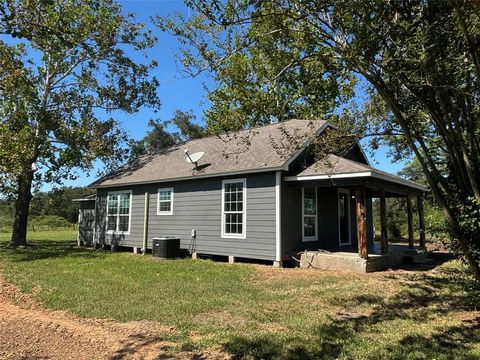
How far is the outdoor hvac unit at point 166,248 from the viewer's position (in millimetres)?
14336

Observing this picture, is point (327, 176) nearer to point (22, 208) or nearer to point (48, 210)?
point (22, 208)

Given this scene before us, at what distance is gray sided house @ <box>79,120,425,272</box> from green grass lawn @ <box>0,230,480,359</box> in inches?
63.7

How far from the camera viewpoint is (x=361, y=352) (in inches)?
190

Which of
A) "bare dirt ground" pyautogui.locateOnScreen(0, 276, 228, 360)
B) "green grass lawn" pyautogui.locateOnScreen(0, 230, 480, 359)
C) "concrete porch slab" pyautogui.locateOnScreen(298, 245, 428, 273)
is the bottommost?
"bare dirt ground" pyautogui.locateOnScreen(0, 276, 228, 360)

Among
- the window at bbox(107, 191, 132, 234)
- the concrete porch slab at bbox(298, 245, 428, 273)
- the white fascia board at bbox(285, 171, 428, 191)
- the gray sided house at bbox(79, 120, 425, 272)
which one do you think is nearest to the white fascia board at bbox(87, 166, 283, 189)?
→ the gray sided house at bbox(79, 120, 425, 272)

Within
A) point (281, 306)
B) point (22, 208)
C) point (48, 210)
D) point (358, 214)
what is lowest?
point (281, 306)

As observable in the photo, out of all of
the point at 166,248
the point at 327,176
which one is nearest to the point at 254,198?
the point at 327,176

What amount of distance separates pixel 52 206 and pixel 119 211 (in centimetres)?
769

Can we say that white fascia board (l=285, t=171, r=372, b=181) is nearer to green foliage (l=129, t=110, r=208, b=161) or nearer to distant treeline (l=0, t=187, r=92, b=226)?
distant treeline (l=0, t=187, r=92, b=226)

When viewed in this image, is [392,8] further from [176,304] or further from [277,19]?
[176,304]

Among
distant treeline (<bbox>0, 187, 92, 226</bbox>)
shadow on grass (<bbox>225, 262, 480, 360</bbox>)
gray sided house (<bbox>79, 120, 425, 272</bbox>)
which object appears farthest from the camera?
distant treeline (<bbox>0, 187, 92, 226</bbox>)

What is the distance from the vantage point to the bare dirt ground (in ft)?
15.9

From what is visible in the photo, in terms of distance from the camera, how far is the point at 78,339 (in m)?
5.37

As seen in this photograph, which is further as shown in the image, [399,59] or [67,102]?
[67,102]
